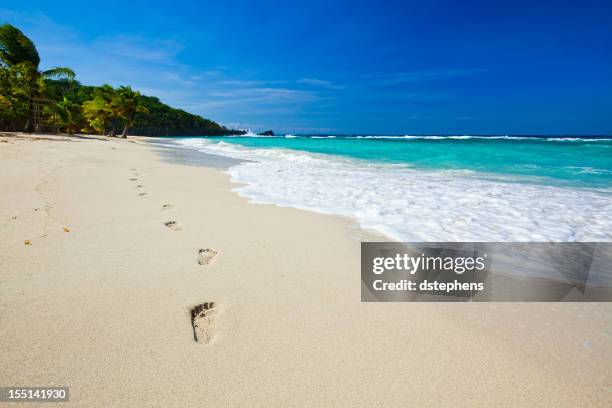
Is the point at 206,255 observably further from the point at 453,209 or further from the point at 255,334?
the point at 453,209

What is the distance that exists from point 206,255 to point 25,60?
102ft

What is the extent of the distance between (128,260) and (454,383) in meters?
2.34

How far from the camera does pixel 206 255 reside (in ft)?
8.23

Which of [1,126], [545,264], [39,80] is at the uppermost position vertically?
[39,80]

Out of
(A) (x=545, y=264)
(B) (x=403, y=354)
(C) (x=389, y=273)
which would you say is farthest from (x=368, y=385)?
(A) (x=545, y=264)

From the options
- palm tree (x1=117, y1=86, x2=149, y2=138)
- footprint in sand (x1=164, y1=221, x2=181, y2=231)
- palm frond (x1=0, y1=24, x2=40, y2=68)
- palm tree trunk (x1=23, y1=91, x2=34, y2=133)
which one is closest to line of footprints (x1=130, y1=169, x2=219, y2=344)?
footprint in sand (x1=164, y1=221, x2=181, y2=231)

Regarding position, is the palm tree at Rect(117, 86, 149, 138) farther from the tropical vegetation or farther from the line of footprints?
the line of footprints

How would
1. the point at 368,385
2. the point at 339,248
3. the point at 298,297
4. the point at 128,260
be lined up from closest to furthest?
the point at 368,385 → the point at 298,297 → the point at 128,260 → the point at 339,248

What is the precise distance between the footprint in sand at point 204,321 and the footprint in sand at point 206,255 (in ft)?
2.06

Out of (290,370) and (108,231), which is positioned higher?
(108,231)

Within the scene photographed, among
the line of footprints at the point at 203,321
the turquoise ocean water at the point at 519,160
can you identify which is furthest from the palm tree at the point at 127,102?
the line of footprints at the point at 203,321

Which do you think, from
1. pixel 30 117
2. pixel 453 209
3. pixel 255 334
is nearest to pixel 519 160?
pixel 453 209

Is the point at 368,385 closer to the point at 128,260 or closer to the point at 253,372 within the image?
the point at 253,372

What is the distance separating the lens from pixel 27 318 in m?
1.55
